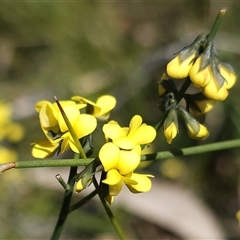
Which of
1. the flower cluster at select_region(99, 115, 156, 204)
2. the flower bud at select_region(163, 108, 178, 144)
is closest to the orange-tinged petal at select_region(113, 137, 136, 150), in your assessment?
the flower cluster at select_region(99, 115, 156, 204)

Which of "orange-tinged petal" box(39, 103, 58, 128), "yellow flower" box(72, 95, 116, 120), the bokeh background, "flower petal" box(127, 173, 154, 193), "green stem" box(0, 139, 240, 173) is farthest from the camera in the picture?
the bokeh background

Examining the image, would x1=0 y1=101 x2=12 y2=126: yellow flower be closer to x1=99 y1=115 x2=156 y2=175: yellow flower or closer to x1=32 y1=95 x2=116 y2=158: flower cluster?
x1=32 y1=95 x2=116 y2=158: flower cluster

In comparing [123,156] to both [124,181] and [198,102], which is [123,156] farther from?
[198,102]

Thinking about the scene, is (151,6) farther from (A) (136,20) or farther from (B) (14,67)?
(B) (14,67)

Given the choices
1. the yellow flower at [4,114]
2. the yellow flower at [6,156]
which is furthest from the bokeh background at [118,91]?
the yellow flower at [4,114]

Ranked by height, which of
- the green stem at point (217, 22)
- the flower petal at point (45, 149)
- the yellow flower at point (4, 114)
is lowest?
the flower petal at point (45, 149)

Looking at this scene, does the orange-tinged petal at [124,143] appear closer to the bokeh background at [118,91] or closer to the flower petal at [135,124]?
the flower petal at [135,124]

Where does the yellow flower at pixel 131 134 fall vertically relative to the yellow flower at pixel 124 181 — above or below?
above

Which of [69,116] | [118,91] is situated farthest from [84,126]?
[118,91]
